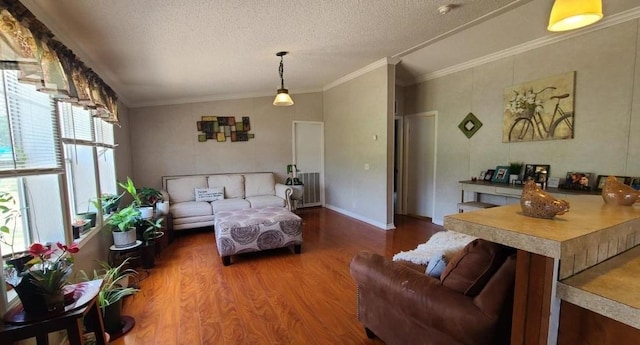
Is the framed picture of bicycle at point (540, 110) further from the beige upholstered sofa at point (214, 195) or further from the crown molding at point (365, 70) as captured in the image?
the beige upholstered sofa at point (214, 195)

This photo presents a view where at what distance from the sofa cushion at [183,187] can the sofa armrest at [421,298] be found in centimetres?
390

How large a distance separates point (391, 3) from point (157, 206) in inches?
148

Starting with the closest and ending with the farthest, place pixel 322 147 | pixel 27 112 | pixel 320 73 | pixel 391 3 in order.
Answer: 1. pixel 27 112
2. pixel 391 3
3. pixel 320 73
4. pixel 322 147

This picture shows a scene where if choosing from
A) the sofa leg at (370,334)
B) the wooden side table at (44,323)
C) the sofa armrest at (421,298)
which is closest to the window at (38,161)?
the wooden side table at (44,323)

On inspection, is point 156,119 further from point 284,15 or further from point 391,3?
point 391,3

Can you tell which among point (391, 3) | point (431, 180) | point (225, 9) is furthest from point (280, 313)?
point (431, 180)

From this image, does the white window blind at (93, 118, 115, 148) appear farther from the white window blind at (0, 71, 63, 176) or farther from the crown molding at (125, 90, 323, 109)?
the crown molding at (125, 90, 323, 109)

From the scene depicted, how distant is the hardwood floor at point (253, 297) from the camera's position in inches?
78.1

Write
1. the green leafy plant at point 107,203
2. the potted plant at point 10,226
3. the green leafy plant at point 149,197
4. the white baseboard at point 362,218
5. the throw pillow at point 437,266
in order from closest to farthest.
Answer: the potted plant at point 10,226 < the throw pillow at point 437,266 < the green leafy plant at point 107,203 < the green leafy plant at point 149,197 < the white baseboard at point 362,218

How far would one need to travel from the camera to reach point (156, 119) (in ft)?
16.7

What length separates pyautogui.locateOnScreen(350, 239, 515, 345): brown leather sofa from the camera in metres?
1.19

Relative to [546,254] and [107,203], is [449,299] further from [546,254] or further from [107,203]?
[107,203]

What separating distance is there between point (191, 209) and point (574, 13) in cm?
457

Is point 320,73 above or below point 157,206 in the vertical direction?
above
